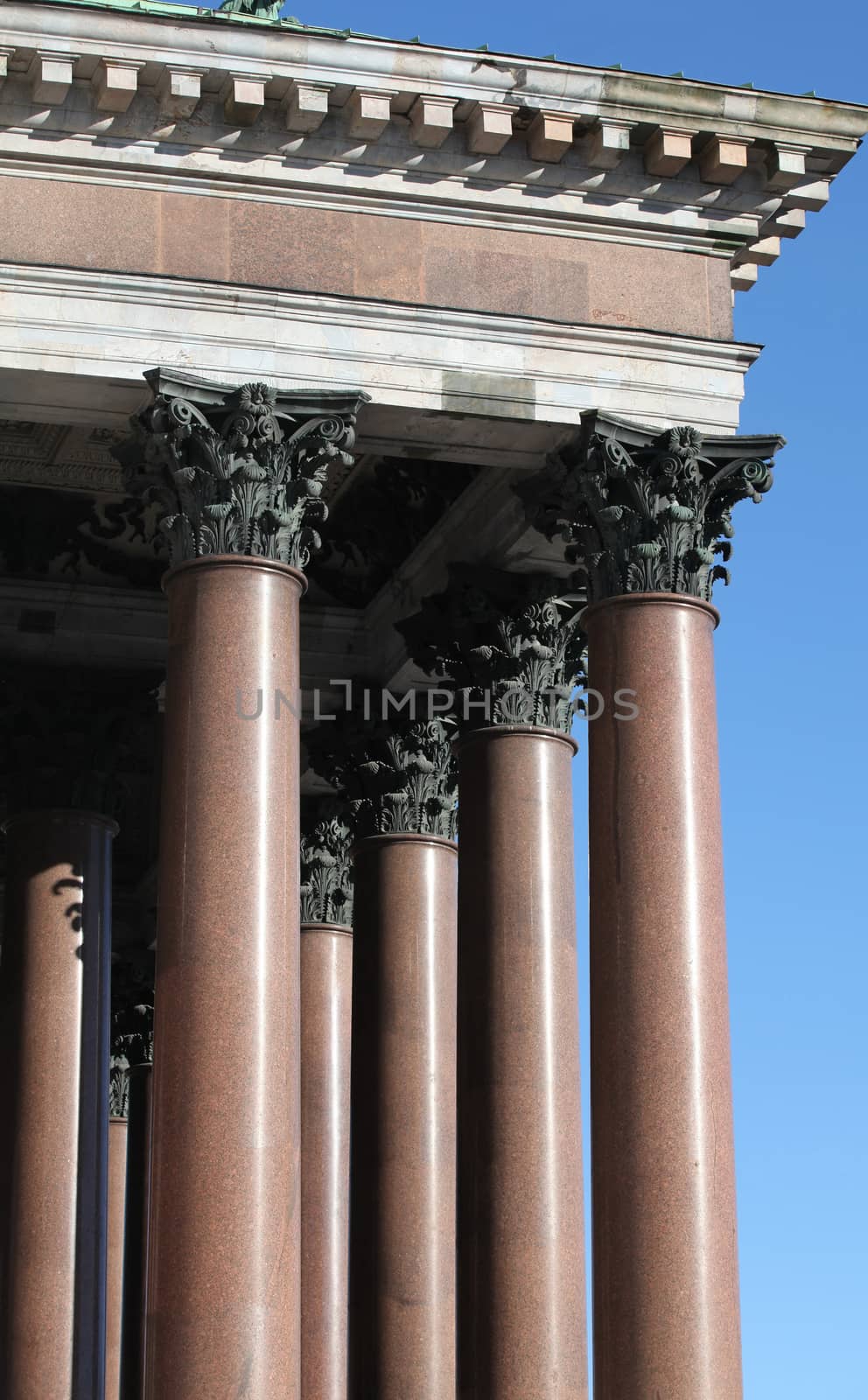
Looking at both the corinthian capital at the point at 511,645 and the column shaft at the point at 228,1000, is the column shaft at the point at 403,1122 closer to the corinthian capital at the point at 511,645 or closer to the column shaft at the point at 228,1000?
the corinthian capital at the point at 511,645

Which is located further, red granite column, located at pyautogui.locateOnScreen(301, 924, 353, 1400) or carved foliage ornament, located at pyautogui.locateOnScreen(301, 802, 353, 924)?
carved foliage ornament, located at pyautogui.locateOnScreen(301, 802, 353, 924)

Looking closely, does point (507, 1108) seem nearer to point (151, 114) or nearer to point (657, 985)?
point (657, 985)

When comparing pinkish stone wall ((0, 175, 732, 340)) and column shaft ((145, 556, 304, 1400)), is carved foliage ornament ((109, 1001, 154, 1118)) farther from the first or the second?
column shaft ((145, 556, 304, 1400))

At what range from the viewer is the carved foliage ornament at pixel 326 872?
5222cm

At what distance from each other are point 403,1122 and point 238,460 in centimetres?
1368

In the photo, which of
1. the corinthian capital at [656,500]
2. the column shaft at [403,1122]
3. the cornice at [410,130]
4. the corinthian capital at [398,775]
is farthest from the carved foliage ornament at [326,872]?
the cornice at [410,130]

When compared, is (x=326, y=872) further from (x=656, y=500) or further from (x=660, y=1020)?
(x=660, y=1020)

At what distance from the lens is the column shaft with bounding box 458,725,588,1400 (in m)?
38.6

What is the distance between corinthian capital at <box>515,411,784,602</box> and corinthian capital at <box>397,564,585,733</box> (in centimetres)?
395

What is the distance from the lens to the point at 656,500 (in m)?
37.8

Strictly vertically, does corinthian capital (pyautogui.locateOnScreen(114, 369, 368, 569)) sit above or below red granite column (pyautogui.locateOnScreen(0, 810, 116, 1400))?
above

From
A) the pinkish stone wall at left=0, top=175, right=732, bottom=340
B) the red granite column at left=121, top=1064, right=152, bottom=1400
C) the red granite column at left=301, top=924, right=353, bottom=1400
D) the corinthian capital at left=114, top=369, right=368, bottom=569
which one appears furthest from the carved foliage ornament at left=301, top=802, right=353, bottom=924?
the red granite column at left=121, top=1064, right=152, bottom=1400

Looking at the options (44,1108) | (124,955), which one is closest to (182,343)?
(44,1108)

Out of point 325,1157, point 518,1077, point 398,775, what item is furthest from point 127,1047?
point 518,1077
